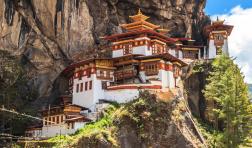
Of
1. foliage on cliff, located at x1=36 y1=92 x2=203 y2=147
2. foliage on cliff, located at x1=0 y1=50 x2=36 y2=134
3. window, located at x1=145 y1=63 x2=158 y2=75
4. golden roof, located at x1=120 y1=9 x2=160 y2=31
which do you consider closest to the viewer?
foliage on cliff, located at x1=36 y1=92 x2=203 y2=147

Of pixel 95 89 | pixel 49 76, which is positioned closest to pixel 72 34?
pixel 49 76

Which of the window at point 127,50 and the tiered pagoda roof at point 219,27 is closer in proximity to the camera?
the window at point 127,50

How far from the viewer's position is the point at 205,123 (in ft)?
159

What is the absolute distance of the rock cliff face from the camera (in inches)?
1911

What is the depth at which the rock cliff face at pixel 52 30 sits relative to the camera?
4853 cm

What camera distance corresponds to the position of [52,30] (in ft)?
166

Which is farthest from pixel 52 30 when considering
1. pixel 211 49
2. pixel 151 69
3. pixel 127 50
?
pixel 211 49

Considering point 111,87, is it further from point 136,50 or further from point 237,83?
point 237,83

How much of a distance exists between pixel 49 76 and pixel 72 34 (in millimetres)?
5529

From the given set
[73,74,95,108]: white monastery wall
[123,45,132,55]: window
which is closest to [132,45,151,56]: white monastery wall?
[123,45,132,55]: window

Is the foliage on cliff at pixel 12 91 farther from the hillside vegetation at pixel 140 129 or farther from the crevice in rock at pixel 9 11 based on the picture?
the hillside vegetation at pixel 140 129

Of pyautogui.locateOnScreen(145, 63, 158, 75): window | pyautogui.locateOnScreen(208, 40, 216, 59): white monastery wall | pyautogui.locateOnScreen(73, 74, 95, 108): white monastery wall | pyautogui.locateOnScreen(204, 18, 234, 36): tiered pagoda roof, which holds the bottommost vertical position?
pyautogui.locateOnScreen(73, 74, 95, 108): white monastery wall

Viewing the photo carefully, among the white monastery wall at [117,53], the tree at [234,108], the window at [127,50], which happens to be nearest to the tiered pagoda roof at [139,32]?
the window at [127,50]

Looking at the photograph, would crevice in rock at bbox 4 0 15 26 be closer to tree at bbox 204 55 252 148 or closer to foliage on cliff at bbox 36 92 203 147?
foliage on cliff at bbox 36 92 203 147
